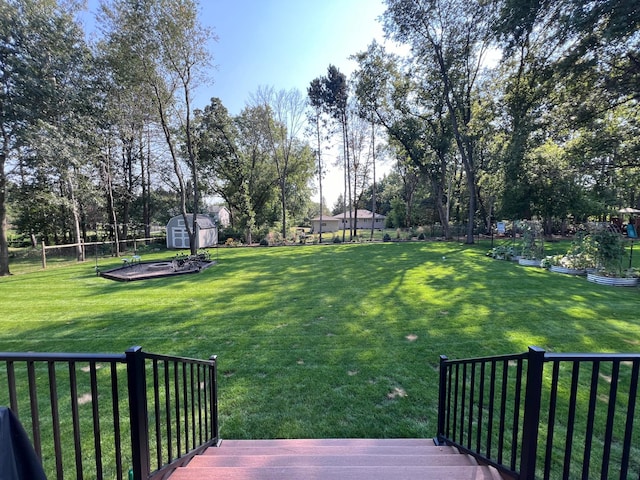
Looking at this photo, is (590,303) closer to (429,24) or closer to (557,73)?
(557,73)

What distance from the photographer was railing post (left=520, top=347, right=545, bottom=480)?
1349 mm

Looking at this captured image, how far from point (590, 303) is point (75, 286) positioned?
43.1 feet

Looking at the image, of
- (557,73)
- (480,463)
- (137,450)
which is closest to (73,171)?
(137,450)

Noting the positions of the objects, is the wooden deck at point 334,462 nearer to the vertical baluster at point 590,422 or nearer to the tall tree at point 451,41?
the vertical baluster at point 590,422

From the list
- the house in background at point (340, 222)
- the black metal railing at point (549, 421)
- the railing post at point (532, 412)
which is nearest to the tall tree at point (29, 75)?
the black metal railing at point (549, 421)

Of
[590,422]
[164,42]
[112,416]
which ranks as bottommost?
[112,416]

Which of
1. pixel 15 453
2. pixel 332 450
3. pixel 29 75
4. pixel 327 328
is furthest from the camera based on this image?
pixel 29 75

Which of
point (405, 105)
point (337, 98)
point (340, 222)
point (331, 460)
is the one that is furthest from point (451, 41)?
point (340, 222)

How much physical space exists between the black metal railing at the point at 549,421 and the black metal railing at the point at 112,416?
5.64ft

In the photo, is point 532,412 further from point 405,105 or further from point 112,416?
point 405,105

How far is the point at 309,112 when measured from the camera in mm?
25469

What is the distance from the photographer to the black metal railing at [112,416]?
1.37 m

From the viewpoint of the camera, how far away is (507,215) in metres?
16.7

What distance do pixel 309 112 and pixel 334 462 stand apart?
2642 centimetres
